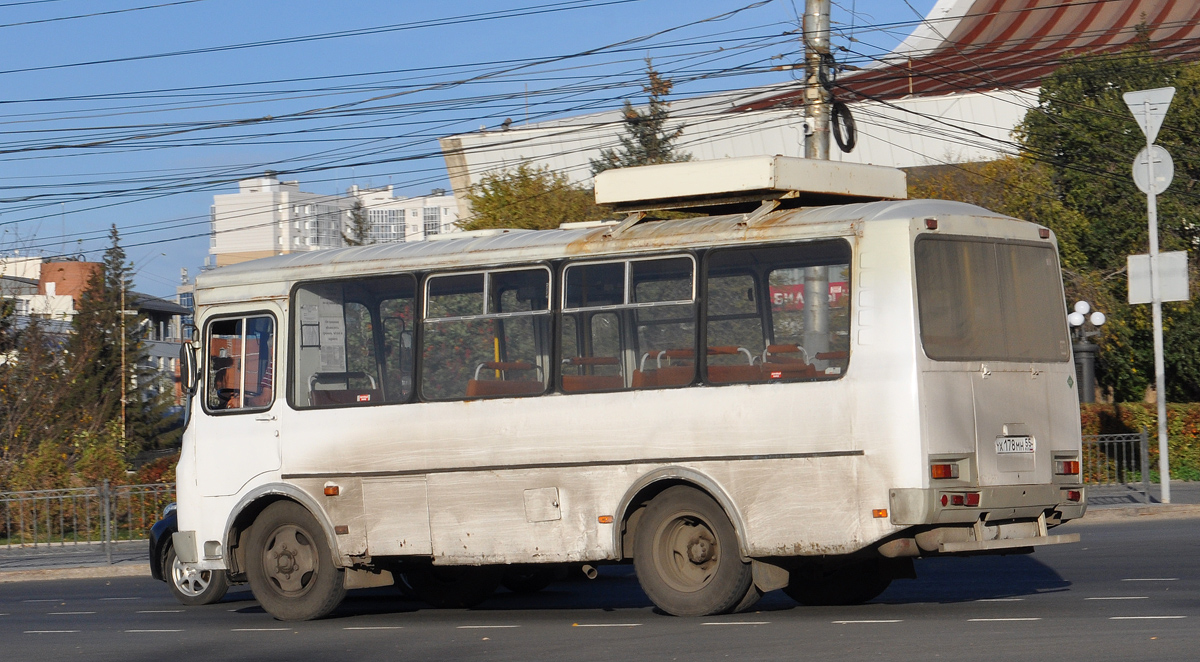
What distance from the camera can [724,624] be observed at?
10516 mm

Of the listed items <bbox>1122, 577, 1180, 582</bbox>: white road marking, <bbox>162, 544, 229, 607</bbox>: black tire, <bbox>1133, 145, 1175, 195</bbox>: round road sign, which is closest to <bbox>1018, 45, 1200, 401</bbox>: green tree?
<bbox>1133, 145, 1175, 195</bbox>: round road sign

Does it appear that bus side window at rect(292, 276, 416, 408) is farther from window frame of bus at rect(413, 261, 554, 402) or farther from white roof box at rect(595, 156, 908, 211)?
white roof box at rect(595, 156, 908, 211)

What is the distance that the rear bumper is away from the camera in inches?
388

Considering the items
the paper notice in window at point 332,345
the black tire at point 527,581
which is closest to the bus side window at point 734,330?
the paper notice in window at point 332,345

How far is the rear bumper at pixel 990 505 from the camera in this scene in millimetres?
9852

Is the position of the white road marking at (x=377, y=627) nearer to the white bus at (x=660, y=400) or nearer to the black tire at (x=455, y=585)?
the white bus at (x=660, y=400)

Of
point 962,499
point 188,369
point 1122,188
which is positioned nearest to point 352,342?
point 188,369

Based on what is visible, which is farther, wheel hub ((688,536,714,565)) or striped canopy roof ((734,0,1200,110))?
striped canopy roof ((734,0,1200,110))

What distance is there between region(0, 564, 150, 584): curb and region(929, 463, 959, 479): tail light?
13584mm

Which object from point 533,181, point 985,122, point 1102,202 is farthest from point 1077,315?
point 985,122

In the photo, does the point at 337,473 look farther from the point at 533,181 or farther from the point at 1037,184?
the point at 533,181

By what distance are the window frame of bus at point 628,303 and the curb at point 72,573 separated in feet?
36.3

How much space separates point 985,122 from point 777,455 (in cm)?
4543

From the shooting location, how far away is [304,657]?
10094 mm
